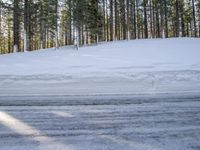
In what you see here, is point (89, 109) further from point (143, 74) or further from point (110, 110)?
point (143, 74)

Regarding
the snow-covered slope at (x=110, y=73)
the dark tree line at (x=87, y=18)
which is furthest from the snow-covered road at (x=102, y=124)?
the dark tree line at (x=87, y=18)

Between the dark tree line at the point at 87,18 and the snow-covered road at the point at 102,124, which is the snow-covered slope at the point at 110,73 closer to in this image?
the snow-covered road at the point at 102,124

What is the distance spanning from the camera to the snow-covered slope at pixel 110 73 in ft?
39.2

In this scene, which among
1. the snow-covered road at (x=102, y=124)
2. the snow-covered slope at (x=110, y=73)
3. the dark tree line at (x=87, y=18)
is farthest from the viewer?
the dark tree line at (x=87, y=18)

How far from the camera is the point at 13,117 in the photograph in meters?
6.47

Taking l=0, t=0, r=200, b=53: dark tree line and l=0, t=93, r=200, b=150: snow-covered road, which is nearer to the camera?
l=0, t=93, r=200, b=150: snow-covered road

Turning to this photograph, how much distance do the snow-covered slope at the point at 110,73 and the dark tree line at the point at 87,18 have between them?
1087 cm

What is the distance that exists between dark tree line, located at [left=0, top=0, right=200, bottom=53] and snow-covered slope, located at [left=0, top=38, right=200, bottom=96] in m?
10.9

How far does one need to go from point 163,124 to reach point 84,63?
16.8 meters

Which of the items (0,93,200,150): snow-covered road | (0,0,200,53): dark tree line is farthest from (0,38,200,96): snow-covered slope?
(0,0,200,53): dark tree line

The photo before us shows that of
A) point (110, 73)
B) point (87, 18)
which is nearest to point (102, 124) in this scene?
point (110, 73)

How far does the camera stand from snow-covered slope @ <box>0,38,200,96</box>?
1195cm

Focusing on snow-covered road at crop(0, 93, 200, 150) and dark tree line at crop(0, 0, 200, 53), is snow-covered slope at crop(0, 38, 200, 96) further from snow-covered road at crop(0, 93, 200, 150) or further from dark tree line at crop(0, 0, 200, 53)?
dark tree line at crop(0, 0, 200, 53)

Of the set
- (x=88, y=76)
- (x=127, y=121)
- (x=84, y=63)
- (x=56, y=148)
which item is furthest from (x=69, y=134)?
(x=84, y=63)
